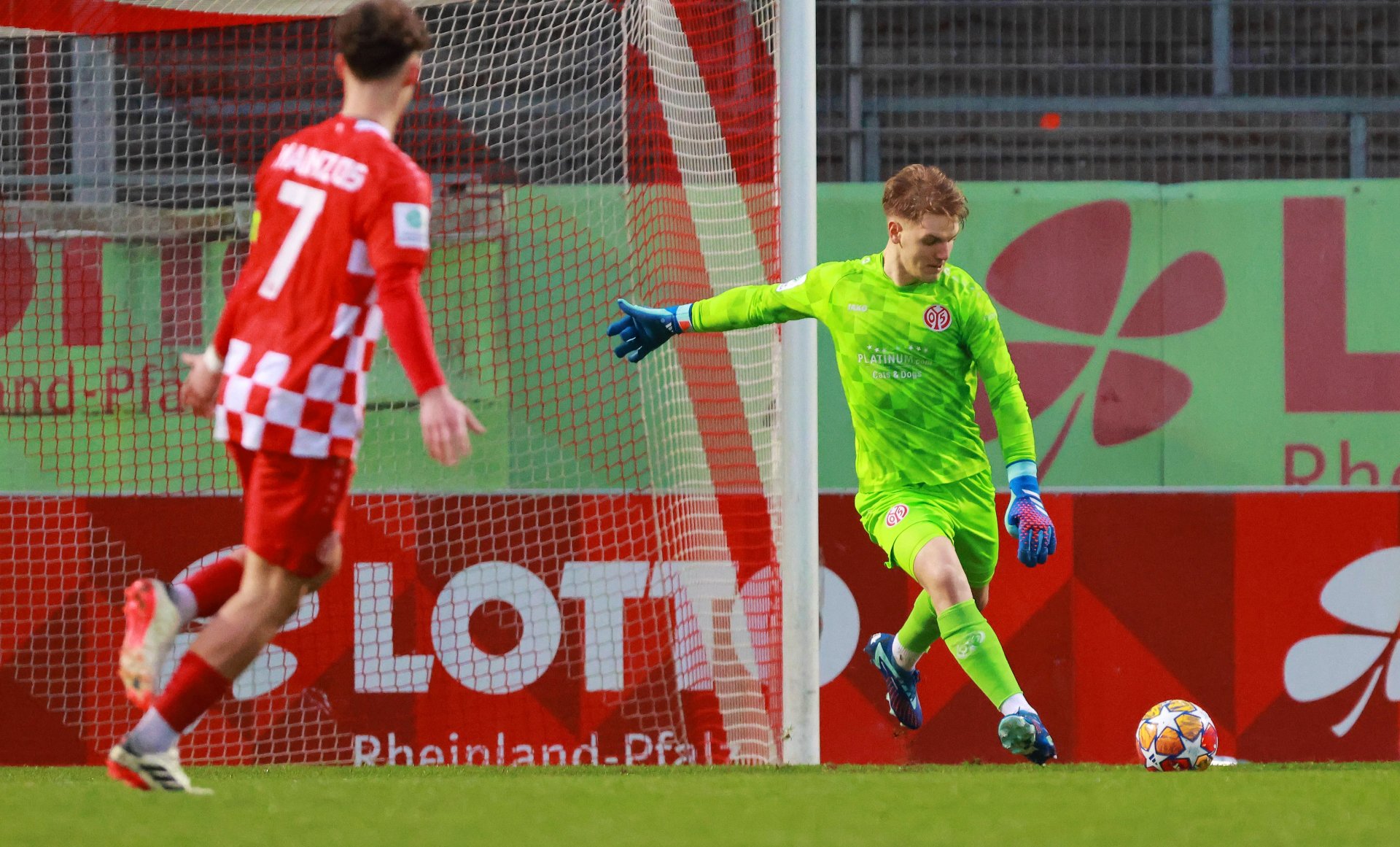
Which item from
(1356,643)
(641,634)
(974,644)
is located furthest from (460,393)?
(1356,643)

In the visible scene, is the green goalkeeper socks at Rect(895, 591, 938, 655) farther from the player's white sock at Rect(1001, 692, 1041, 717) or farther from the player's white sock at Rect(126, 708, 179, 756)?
the player's white sock at Rect(126, 708, 179, 756)

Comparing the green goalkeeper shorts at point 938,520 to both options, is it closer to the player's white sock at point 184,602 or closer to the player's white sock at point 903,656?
the player's white sock at point 903,656

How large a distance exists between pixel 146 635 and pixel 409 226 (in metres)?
0.88

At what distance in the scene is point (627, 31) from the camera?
600cm

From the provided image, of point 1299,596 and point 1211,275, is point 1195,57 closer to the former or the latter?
point 1211,275

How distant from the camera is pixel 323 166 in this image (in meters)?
3.16

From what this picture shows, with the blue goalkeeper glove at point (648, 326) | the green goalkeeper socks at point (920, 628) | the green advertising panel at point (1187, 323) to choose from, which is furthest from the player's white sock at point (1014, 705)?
the green advertising panel at point (1187, 323)

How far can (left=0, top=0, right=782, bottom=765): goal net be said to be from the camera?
5867mm

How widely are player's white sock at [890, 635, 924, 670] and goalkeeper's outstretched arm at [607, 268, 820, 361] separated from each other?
1014 millimetres

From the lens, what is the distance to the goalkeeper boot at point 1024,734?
13.5 ft

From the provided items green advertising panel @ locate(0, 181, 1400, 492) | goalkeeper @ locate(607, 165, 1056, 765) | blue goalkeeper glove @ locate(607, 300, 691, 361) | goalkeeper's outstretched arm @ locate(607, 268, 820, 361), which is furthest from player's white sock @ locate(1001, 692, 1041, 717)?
green advertising panel @ locate(0, 181, 1400, 492)

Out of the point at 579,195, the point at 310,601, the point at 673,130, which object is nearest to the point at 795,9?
the point at 673,130

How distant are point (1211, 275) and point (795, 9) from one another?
3.25 meters

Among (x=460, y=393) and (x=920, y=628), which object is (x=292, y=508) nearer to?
(x=920, y=628)
